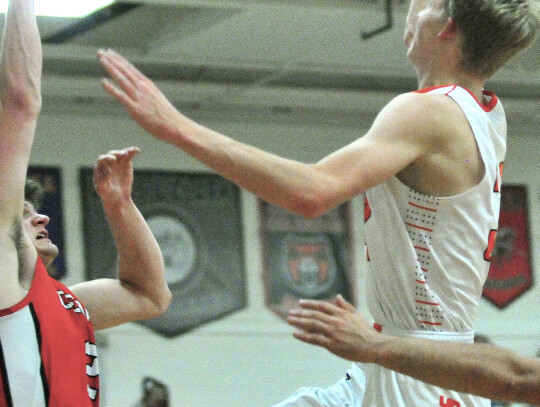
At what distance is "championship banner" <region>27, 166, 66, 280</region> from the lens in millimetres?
9648

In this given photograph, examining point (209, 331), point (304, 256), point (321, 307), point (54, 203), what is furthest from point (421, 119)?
point (304, 256)

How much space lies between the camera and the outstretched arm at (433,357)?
2305 mm

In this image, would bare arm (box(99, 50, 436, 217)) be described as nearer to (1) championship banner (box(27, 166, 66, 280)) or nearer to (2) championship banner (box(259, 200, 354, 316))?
(1) championship banner (box(27, 166, 66, 280))

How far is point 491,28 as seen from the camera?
9.01 ft

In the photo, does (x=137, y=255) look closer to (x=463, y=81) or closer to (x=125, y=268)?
(x=125, y=268)

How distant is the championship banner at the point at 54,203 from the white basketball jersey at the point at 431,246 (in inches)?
289

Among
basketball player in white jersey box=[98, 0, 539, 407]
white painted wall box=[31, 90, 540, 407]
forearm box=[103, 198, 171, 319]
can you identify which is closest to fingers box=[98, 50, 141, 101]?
basketball player in white jersey box=[98, 0, 539, 407]

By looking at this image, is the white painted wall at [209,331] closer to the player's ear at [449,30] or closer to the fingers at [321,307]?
the player's ear at [449,30]

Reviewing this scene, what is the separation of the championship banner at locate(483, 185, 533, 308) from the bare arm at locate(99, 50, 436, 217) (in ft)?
31.4

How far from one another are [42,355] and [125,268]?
2.75ft

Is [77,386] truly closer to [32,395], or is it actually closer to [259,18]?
[32,395]

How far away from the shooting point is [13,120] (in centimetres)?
266

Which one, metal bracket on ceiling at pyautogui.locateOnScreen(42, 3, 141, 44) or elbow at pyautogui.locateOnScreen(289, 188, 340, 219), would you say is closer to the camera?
elbow at pyautogui.locateOnScreen(289, 188, 340, 219)

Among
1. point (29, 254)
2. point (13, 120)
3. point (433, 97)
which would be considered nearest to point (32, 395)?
point (29, 254)
